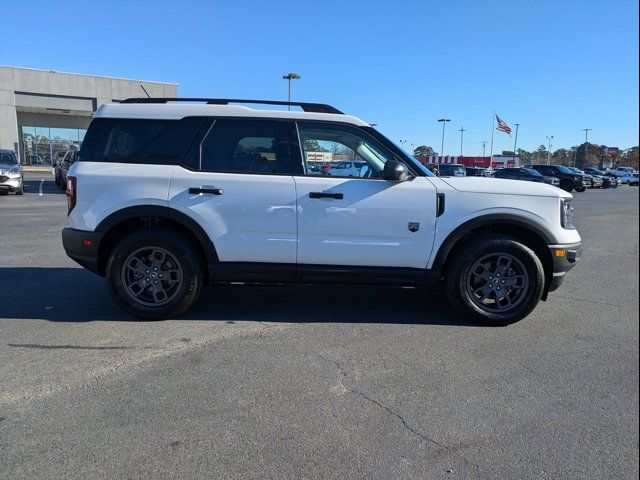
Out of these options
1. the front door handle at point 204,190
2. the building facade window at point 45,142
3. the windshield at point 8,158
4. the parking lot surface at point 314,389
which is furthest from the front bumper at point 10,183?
the building facade window at point 45,142

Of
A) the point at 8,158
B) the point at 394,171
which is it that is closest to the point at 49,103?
the point at 8,158

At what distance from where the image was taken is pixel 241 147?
4605 mm

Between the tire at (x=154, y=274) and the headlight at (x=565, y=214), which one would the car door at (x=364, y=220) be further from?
the headlight at (x=565, y=214)

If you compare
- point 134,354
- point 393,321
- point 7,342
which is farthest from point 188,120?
point 393,321

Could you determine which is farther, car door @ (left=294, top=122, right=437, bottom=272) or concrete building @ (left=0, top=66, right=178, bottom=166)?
concrete building @ (left=0, top=66, right=178, bottom=166)

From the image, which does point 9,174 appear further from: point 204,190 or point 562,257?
point 562,257

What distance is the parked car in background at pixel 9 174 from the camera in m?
17.1

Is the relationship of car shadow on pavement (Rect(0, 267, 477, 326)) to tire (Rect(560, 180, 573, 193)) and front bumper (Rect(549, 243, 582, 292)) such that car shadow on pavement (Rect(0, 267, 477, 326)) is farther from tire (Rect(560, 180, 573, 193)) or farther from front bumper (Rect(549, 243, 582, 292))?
tire (Rect(560, 180, 573, 193))

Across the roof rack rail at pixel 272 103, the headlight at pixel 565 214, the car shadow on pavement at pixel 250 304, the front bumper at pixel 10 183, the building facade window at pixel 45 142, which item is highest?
the building facade window at pixel 45 142

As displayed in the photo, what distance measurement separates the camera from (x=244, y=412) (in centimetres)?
299

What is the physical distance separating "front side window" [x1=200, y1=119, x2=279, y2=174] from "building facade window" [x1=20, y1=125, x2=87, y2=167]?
139 ft

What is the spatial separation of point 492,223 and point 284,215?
1977 millimetres

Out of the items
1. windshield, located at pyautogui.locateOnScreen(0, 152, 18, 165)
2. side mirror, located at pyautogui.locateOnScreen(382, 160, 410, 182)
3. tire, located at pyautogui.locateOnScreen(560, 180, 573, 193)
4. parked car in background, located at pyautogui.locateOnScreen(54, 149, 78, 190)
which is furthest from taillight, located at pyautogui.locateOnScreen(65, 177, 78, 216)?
tire, located at pyautogui.locateOnScreen(560, 180, 573, 193)

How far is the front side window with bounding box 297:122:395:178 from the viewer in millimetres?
4625
